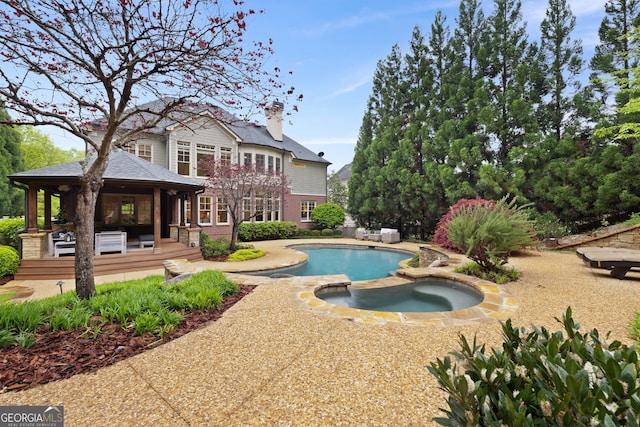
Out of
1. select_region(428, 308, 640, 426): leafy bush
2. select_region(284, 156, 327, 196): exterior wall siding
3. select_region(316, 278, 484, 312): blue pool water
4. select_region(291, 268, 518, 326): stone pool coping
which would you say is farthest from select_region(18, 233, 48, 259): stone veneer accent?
select_region(284, 156, 327, 196): exterior wall siding

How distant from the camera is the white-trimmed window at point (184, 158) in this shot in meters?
14.7

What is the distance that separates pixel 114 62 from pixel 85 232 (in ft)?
8.94

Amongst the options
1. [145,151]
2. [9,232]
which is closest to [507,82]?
[145,151]

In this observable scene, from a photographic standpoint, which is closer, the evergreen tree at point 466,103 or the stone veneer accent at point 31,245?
the stone veneer accent at point 31,245

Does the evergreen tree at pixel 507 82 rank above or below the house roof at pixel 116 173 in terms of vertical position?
above

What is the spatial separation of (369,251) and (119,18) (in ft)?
41.1

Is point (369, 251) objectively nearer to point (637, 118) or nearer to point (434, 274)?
point (434, 274)

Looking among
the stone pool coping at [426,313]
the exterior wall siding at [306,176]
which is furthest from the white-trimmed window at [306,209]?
the stone pool coping at [426,313]

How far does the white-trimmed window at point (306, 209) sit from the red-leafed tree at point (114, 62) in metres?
15.6

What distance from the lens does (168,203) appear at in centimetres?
1370

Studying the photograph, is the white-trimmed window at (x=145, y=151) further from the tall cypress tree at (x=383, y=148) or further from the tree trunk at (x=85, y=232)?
the tall cypress tree at (x=383, y=148)

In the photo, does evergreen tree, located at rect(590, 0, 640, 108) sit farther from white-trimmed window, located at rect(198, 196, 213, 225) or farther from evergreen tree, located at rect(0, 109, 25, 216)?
evergreen tree, located at rect(0, 109, 25, 216)

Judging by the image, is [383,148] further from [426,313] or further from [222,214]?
[426,313]

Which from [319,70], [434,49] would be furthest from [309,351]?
[434,49]
